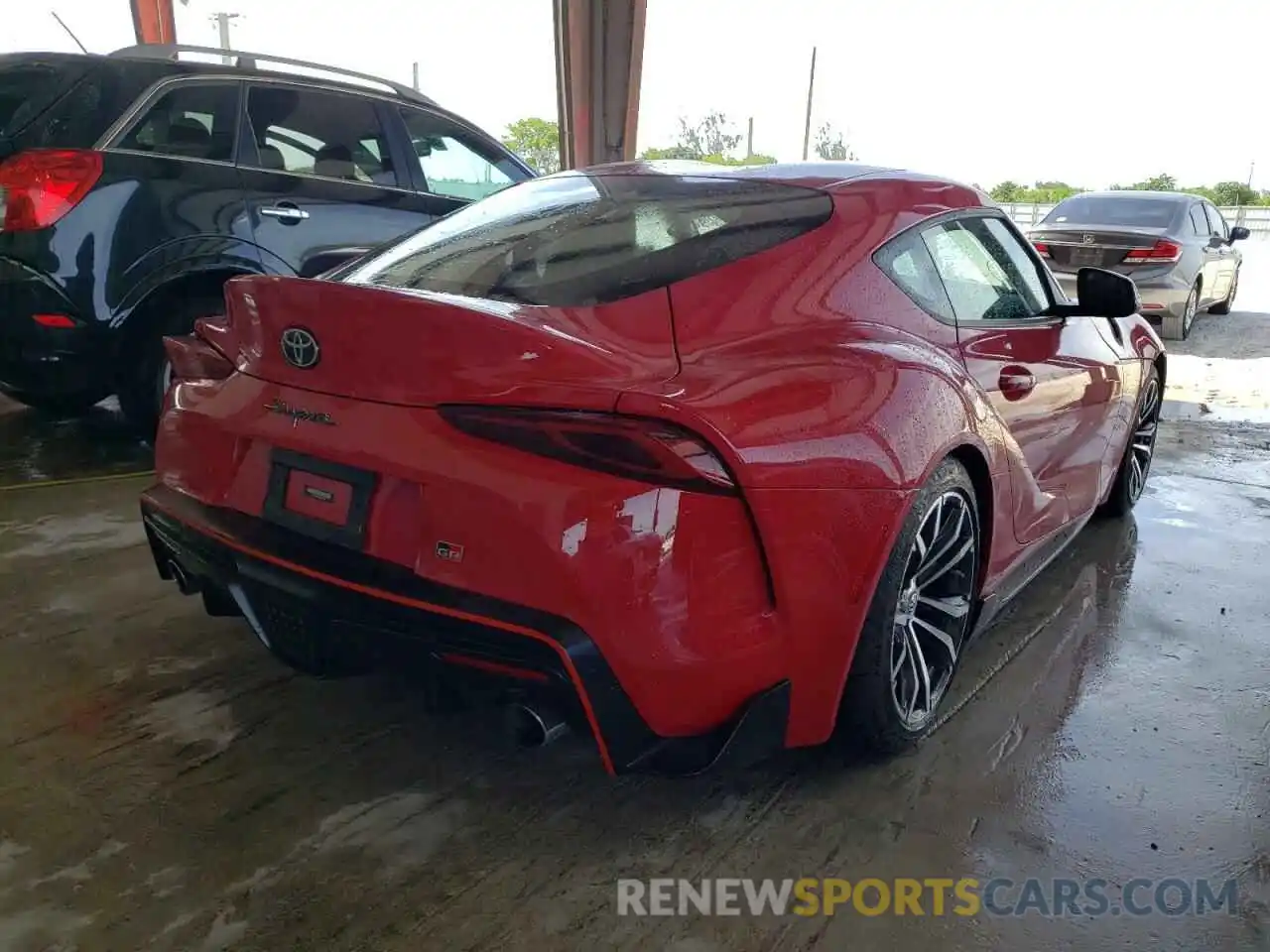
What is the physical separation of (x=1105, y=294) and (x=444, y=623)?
226 centimetres

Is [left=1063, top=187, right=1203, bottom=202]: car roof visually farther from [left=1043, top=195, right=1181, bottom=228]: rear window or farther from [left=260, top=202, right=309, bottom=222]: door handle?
[left=260, top=202, right=309, bottom=222]: door handle

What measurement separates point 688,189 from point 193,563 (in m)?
1.43

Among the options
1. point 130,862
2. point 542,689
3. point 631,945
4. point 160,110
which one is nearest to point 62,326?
point 160,110

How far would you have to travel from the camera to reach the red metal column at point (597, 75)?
11344 mm

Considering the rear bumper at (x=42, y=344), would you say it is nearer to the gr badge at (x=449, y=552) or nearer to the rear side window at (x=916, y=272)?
the gr badge at (x=449, y=552)

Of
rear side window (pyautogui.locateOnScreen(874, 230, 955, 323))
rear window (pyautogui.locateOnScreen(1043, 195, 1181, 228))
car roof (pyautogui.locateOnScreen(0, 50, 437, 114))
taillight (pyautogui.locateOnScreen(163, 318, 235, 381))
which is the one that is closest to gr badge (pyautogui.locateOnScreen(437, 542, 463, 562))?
taillight (pyautogui.locateOnScreen(163, 318, 235, 381))

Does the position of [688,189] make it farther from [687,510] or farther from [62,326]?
[62,326]

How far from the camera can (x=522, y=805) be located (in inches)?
83.6

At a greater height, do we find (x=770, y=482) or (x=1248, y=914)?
(x=770, y=482)

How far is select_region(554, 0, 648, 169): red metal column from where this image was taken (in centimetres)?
1134

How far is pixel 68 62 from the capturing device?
4.05m

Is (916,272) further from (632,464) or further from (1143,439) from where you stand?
(1143,439)

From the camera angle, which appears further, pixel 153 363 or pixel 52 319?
pixel 153 363

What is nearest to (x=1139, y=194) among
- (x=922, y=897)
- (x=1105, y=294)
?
(x=1105, y=294)
